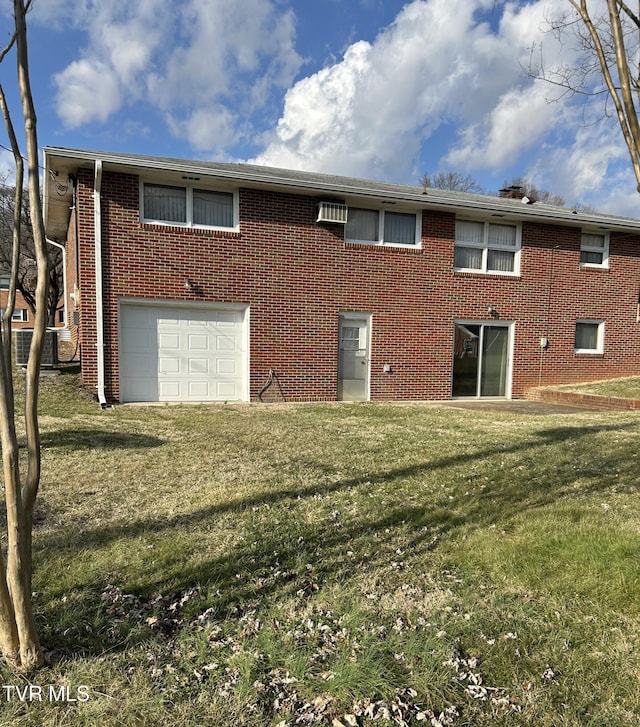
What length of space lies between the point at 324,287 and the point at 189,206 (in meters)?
3.24

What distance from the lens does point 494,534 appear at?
3.53 meters

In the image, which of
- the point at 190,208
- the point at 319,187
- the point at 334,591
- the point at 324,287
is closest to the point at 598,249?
the point at 324,287

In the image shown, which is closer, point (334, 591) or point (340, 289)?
point (334, 591)

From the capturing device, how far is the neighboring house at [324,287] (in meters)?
9.53

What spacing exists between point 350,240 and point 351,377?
3.08 meters

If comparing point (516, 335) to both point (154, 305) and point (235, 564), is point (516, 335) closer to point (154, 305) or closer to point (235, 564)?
point (154, 305)

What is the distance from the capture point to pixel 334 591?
109 inches

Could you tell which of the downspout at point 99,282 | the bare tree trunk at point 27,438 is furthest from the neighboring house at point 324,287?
the bare tree trunk at point 27,438

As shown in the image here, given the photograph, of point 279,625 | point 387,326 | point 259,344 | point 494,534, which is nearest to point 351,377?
point 387,326

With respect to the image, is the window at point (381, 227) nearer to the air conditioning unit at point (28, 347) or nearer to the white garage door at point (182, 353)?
the white garage door at point (182, 353)

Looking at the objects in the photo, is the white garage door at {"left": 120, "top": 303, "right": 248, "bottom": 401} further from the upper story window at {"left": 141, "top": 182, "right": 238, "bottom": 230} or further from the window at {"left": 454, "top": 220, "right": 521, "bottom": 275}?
the window at {"left": 454, "top": 220, "right": 521, "bottom": 275}

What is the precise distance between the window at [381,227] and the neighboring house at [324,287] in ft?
0.10

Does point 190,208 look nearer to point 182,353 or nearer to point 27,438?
point 182,353

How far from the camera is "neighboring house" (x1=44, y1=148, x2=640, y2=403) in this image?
31.3ft
